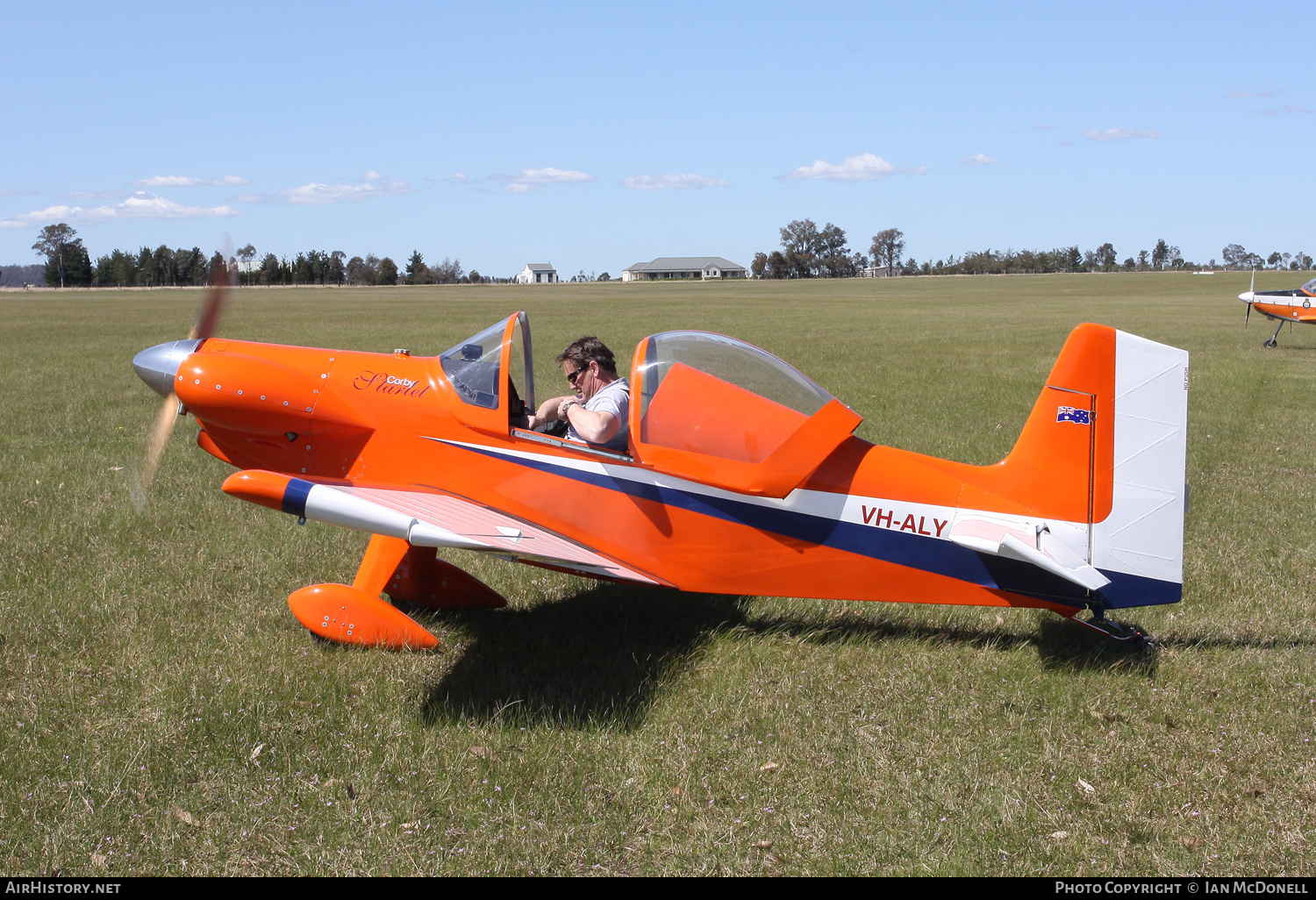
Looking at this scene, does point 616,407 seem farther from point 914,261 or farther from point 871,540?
point 914,261

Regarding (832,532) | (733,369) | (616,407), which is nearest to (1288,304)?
(832,532)

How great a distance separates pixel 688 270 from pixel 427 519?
6426 inches

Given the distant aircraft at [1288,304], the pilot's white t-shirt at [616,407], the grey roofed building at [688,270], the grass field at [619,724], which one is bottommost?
the grass field at [619,724]

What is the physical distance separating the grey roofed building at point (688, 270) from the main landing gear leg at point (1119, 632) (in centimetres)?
15824

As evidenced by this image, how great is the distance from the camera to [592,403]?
17.5ft

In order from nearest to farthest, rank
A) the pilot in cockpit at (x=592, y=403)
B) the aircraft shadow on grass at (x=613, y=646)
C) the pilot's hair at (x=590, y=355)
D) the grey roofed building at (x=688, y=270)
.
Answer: the aircraft shadow on grass at (x=613, y=646), the pilot in cockpit at (x=592, y=403), the pilot's hair at (x=590, y=355), the grey roofed building at (x=688, y=270)

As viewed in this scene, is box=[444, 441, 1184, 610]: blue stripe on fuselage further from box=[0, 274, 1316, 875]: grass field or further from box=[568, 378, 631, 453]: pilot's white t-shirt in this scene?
box=[0, 274, 1316, 875]: grass field

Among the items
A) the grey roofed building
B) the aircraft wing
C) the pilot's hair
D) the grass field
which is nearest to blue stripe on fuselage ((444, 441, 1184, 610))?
the aircraft wing

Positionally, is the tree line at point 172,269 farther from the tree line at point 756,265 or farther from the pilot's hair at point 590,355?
the pilot's hair at point 590,355

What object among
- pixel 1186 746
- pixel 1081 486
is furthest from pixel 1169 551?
pixel 1186 746

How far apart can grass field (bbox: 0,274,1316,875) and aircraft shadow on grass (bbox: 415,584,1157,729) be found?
2cm

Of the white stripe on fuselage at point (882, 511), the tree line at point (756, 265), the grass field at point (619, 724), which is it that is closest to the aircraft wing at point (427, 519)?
the white stripe on fuselage at point (882, 511)

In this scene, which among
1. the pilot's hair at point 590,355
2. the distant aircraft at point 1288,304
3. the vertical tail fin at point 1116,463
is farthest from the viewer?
the distant aircraft at point 1288,304

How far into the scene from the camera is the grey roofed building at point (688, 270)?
163m
